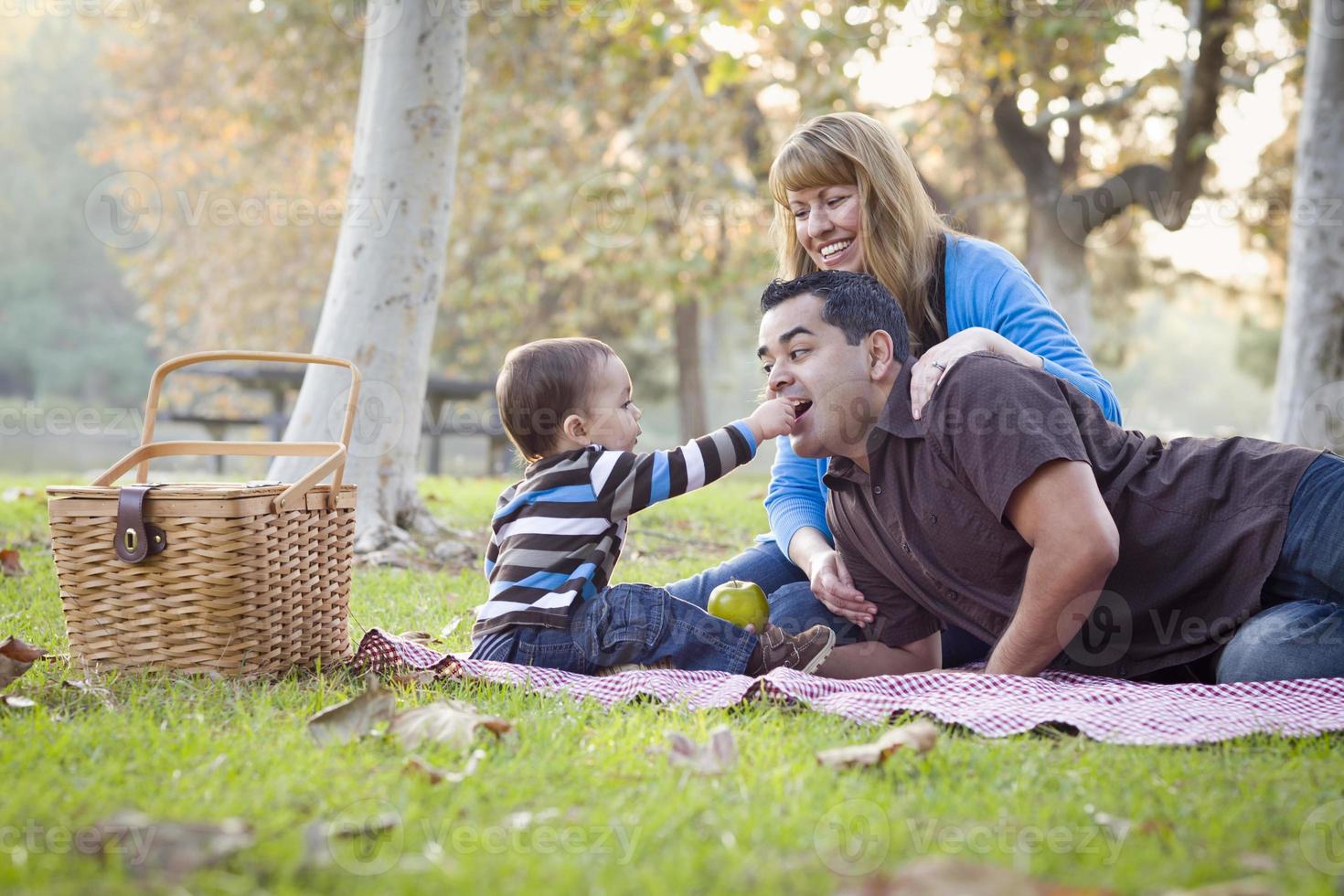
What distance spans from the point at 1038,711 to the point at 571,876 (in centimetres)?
144

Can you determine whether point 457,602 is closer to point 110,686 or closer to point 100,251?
point 110,686

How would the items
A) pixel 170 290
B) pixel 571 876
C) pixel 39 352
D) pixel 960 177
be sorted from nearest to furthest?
pixel 571 876, pixel 960 177, pixel 170 290, pixel 39 352

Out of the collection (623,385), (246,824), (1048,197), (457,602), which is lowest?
(457,602)

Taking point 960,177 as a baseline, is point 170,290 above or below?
below

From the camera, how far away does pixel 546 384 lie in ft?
10.9

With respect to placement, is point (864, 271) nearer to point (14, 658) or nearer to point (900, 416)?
point (900, 416)

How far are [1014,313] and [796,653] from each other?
1.28 metres

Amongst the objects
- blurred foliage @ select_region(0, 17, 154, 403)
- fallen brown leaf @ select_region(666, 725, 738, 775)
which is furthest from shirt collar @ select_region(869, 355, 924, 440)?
blurred foliage @ select_region(0, 17, 154, 403)

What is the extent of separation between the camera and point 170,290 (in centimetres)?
2086

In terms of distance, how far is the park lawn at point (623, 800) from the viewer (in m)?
1.61

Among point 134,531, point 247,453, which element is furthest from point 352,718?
point 247,453

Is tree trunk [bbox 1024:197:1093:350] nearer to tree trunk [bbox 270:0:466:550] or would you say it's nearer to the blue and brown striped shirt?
tree trunk [bbox 270:0:466:550]

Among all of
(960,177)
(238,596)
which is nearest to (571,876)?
(238,596)

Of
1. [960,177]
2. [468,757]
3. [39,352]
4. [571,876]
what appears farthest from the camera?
[39,352]
